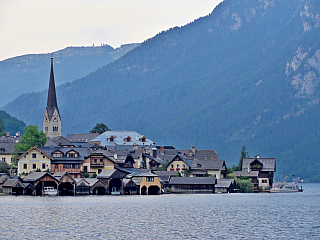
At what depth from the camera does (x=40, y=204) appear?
4124 inches

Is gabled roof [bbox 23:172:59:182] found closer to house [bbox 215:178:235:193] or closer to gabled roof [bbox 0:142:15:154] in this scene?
house [bbox 215:178:235:193]

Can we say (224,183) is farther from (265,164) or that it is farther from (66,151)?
(66,151)

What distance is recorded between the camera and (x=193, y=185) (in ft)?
504

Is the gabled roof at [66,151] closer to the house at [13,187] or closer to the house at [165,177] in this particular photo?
the house at [13,187]

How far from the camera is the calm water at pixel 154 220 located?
2662 inches

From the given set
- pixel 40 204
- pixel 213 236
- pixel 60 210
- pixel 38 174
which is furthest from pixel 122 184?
pixel 213 236

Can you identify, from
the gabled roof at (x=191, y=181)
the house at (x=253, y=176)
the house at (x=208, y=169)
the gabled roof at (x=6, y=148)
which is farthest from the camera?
the gabled roof at (x=6, y=148)

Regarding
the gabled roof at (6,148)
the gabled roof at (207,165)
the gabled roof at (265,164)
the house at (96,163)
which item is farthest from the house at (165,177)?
the gabled roof at (6,148)

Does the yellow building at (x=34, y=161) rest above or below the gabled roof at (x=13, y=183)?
above

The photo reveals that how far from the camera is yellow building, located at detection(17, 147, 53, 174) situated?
150 m

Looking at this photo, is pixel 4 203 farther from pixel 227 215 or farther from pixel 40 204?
pixel 227 215

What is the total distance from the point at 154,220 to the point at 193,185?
2881 inches

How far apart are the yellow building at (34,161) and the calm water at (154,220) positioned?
41.5 m

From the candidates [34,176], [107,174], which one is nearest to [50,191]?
[34,176]
